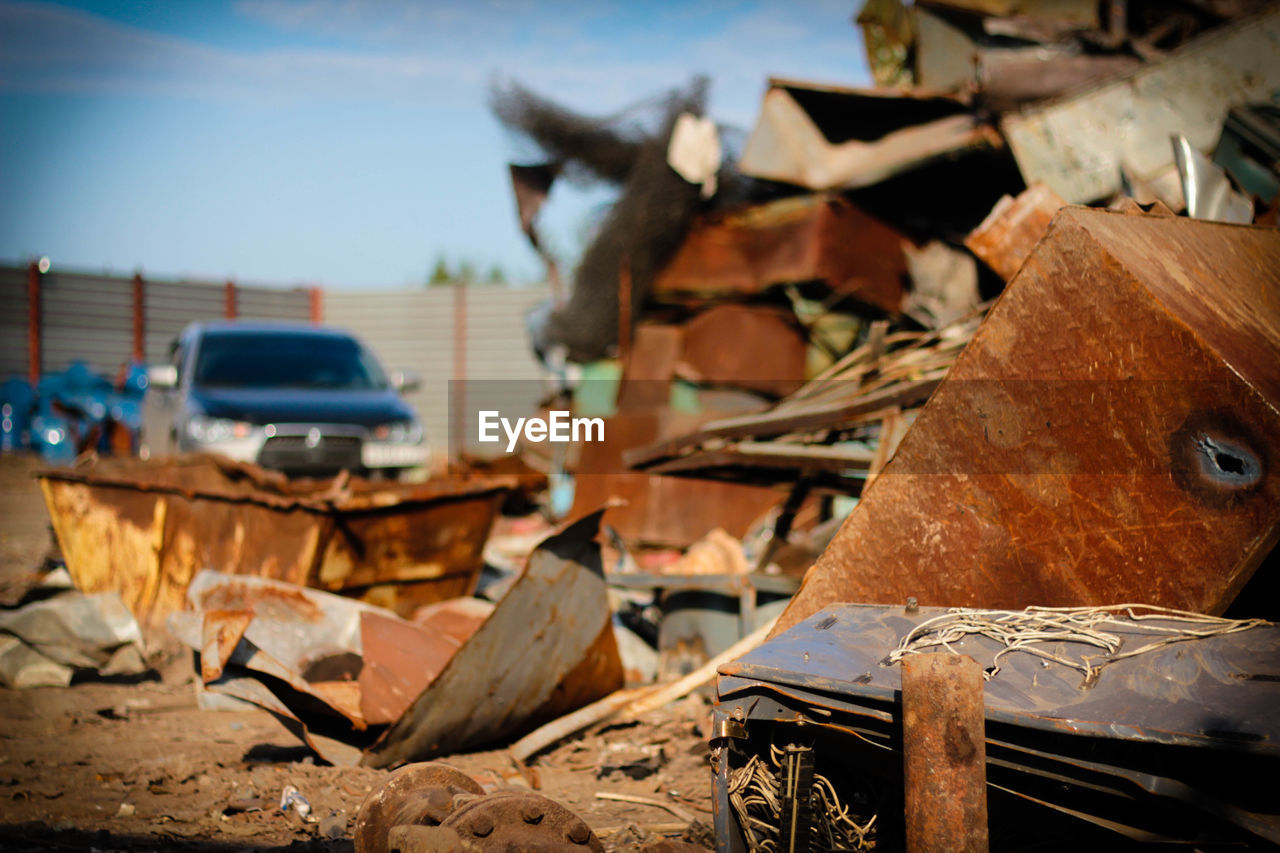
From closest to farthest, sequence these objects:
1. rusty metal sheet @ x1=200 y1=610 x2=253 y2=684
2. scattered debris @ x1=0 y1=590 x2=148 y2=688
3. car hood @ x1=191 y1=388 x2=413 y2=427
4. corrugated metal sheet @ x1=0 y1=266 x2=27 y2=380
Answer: rusty metal sheet @ x1=200 y1=610 x2=253 y2=684
scattered debris @ x1=0 y1=590 x2=148 y2=688
car hood @ x1=191 y1=388 x2=413 y2=427
corrugated metal sheet @ x1=0 y1=266 x2=27 y2=380

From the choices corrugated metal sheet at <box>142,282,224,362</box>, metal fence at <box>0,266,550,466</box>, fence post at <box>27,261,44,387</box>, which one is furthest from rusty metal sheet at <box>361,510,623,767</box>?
fence post at <box>27,261,44,387</box>

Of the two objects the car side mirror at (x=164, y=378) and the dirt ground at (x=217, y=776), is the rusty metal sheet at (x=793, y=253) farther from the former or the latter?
the dirt ground at (x=217, y=776)

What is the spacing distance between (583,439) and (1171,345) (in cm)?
626

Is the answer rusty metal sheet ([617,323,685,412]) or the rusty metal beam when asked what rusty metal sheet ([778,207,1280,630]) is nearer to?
the rusty metal beam

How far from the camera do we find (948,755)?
1.73 meters

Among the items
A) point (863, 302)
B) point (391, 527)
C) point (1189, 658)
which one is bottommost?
point (391, 527)

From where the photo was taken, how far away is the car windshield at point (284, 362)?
7508 millimetres

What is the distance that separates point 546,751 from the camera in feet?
11.5

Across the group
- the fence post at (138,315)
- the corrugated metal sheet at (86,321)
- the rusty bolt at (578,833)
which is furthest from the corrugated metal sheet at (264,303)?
the rusty bolt at (578,833)

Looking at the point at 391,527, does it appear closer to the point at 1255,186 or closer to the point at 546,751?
the point at 546,751

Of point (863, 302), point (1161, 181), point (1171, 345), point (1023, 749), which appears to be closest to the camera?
point (1023, 749)

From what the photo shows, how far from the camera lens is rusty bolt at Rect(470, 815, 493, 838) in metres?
2.01

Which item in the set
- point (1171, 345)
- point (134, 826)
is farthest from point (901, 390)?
point (134, 826)

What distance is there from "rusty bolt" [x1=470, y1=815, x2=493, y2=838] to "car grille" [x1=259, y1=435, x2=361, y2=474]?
16.2ft
